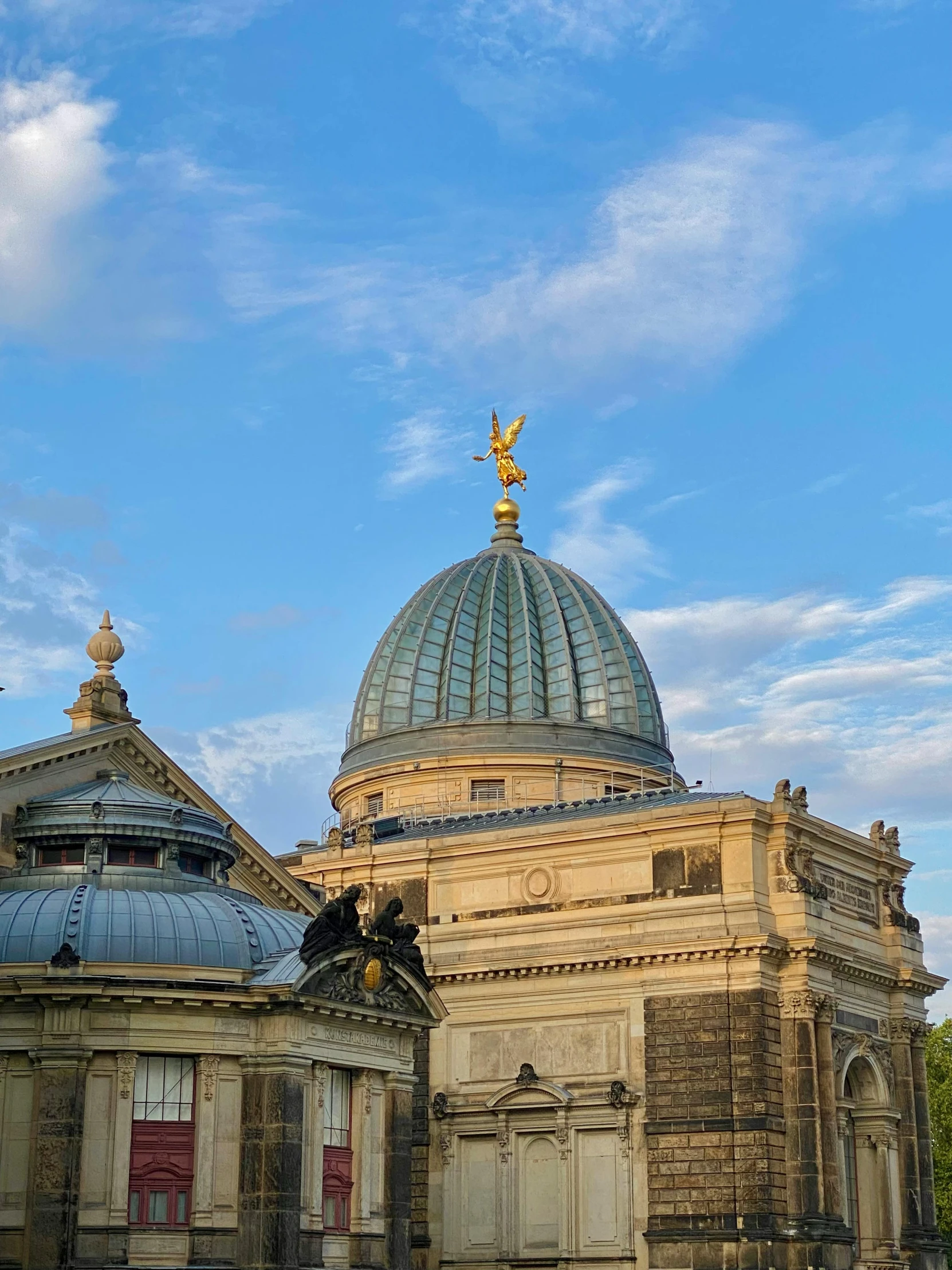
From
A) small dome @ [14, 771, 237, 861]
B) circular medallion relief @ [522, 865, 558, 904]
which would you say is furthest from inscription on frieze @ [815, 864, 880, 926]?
small dome @ [14, 771, 237, 861]

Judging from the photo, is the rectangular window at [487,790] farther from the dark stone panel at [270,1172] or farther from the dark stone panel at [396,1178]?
the dark stone panel at [270,1172]

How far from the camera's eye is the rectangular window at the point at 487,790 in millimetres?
88875

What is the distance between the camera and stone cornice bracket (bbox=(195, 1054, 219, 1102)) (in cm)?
4891

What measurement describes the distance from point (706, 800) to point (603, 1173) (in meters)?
→ 13.2

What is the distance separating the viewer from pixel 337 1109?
51688 millimetres

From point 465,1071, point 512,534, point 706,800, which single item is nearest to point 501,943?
point 465,1071

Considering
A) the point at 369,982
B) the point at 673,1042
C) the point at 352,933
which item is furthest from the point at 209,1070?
the point at 673,1042

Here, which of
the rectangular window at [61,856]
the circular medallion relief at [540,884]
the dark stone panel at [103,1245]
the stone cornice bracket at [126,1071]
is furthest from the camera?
the circular medallion relief at [540,884]

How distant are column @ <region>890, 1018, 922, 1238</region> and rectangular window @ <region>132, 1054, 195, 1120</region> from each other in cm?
3635

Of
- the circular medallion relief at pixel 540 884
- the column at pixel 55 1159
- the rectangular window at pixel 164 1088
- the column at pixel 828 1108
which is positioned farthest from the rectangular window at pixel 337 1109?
the circular medallion relief at pixel 540 884

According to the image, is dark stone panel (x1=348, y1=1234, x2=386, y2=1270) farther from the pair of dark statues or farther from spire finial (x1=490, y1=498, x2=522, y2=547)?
spire finial (x1=490, y1=498, x2=522, y2=547)

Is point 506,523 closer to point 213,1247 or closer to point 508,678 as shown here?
point 508,678

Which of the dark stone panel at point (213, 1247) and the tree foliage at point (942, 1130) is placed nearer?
the dark stone panel at point (213, 1247)

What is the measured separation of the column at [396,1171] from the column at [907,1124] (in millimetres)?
29229
